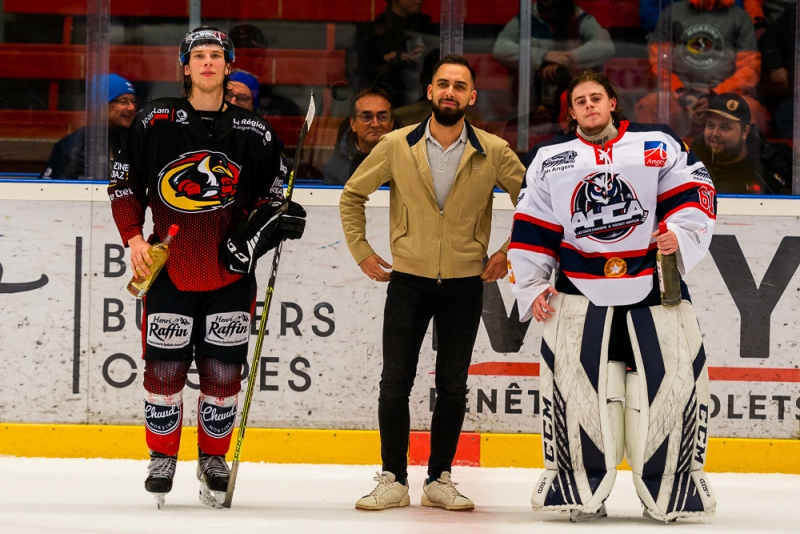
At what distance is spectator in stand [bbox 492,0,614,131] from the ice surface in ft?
5.14

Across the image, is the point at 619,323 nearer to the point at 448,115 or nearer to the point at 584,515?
the point at 584,515

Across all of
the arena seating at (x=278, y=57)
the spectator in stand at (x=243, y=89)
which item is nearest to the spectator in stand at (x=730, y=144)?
the arena seating at (x=278, y=57)

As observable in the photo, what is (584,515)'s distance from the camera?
339 centimetres

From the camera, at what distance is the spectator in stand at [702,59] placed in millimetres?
4691

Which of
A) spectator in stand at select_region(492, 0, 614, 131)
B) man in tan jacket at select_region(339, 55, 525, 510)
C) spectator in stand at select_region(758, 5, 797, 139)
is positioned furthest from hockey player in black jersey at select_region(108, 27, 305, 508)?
spectator in stand at select_region(758, 5, 797, 139)

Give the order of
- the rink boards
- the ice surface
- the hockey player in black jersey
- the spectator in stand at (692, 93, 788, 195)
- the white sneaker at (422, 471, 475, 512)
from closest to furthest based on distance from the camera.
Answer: the ice surface
the hockey player in black jersey
the white sneaker at (422, 471, 475, 512)
the rink boards
the spectator in stand at (692, 93, 788, 195)

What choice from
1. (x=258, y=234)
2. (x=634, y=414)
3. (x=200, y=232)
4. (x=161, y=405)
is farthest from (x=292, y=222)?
(x=634, y=414)

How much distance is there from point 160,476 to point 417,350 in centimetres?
93

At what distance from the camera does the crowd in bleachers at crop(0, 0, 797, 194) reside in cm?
470

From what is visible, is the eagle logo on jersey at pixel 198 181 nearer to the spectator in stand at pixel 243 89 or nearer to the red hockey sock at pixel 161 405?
the red hockey sock at pixel 161 405

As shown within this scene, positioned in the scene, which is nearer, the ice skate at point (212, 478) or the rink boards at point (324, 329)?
the ice skate at point (212, 478)

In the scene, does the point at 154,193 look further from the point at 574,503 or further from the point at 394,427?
the point at 574,503

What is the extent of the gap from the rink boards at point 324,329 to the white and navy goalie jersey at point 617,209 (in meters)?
1.08

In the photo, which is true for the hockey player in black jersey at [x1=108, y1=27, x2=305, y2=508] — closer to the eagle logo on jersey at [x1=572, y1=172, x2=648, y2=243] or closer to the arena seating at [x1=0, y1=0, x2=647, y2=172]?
the eagle logo on jersey at [x1=572, y1=172, x2=648, y2=243]
